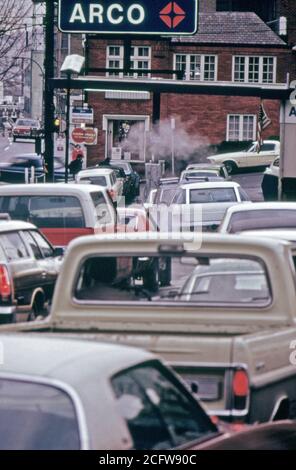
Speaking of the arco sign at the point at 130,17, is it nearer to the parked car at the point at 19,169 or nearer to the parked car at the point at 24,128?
the parked car at the point at 19,169

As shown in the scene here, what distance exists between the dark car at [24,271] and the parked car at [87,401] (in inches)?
316

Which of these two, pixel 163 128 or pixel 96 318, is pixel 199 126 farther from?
pixel 96 318

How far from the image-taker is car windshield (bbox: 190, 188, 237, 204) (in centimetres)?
2859

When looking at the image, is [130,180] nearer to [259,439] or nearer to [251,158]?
[251,158]

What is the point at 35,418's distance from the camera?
5027mm

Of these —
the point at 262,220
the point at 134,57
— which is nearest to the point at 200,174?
the point at 134,57

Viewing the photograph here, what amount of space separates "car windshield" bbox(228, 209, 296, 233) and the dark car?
8.08 ft

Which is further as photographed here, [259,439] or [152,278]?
[152,278]

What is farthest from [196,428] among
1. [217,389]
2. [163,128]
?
[163,128]

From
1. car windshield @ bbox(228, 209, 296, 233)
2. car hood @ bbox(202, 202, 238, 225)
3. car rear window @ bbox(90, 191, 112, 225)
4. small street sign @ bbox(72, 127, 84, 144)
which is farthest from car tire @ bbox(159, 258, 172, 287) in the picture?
small street sign @ bbox(72, 127, 84, 144)

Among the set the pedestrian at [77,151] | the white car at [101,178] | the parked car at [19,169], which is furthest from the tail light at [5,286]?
the pedestrian at [77,151]

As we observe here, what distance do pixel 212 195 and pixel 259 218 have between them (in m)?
12.7
